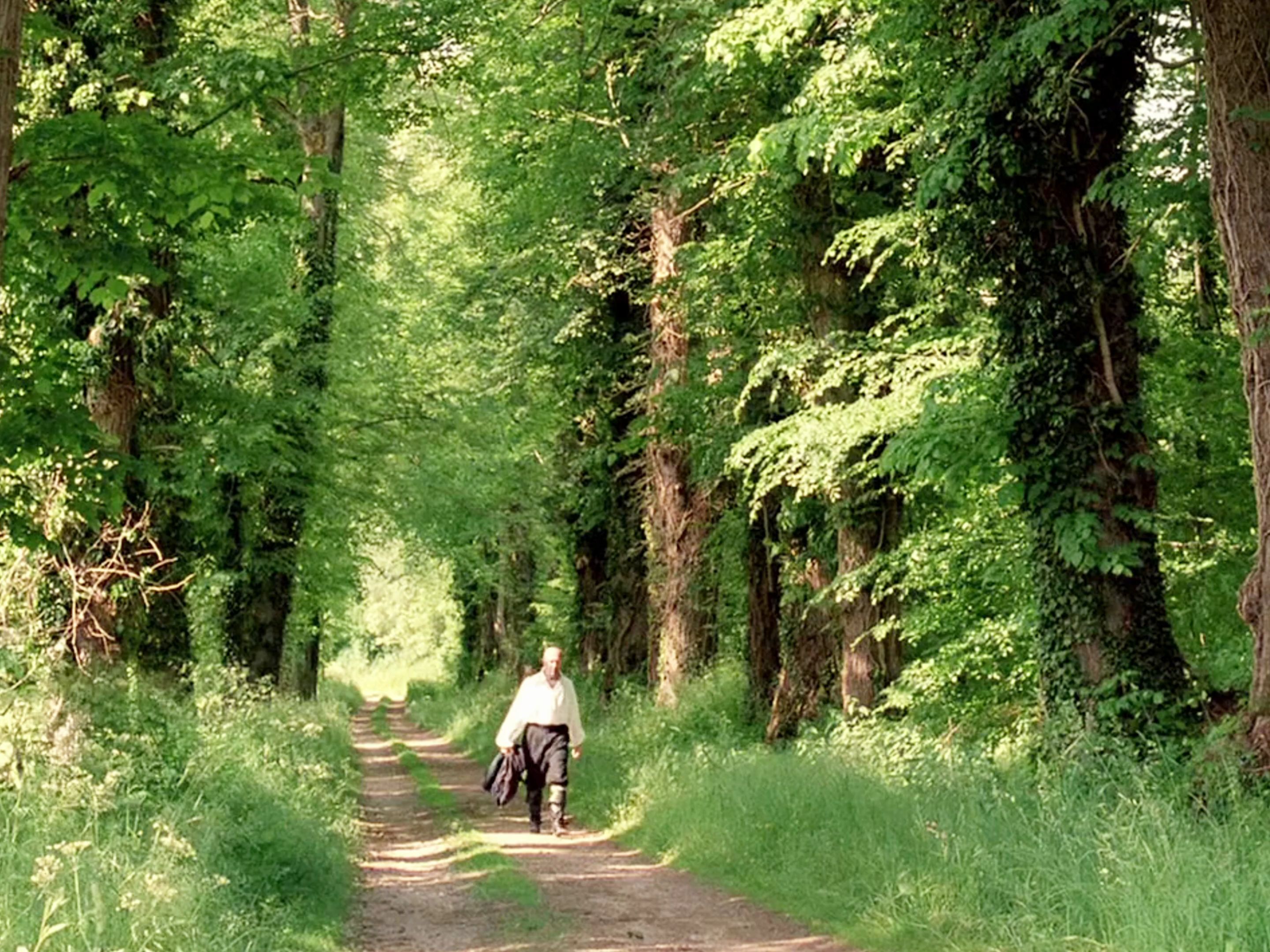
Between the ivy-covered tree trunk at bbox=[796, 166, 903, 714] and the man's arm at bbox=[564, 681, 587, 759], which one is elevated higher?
the ivy-covered tree trunk at bbox=[796, 166, 903, 714]

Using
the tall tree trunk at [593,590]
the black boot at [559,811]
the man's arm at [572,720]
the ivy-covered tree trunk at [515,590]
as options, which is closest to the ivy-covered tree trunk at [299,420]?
the man's arm at [572,720]

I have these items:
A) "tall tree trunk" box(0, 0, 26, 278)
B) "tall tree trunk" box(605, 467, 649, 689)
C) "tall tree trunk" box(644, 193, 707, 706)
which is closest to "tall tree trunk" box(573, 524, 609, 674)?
"tall tree trunk" box(605, 467, 649, 689)

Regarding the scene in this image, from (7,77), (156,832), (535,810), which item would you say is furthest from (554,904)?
(7,77)

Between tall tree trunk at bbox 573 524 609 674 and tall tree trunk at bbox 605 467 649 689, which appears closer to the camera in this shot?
tall tree trunk at bbox 605 467 649 689

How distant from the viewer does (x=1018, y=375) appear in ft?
38.5

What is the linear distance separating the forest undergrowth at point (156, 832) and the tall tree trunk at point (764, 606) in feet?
22.0

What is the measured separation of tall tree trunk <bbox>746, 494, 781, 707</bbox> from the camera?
20141mm

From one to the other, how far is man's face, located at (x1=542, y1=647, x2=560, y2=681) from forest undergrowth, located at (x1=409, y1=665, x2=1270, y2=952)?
1.51 meters

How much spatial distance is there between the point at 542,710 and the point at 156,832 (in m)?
7.68

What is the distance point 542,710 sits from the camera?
1566cm

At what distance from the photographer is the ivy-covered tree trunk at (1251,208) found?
918 cm

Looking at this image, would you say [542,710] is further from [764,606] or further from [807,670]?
[764,606]

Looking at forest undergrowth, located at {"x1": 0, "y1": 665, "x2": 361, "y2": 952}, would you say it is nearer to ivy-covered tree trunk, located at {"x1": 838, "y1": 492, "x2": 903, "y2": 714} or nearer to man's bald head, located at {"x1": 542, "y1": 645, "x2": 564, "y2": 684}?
man's bald head, located at {"x1": 542, "y1": 645, "x2": 564, "y2": 684}

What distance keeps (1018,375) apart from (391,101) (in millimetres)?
11197
